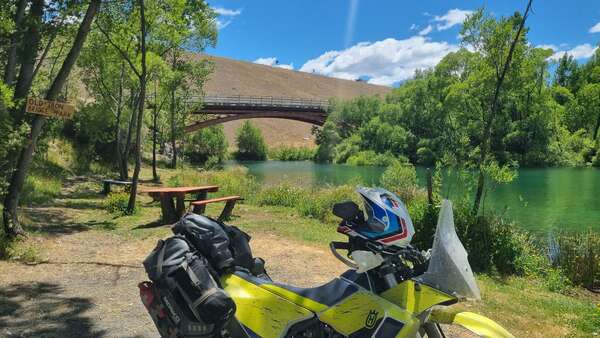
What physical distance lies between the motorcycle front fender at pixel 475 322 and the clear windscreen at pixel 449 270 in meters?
0.17

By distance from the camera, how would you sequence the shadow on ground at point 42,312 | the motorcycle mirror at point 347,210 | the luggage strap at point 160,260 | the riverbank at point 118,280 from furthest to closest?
the riverbank at point 118,280, the shadow on ground at point 42,312, the luggage strap at point 160,260, the motorcycle mirror at point 347,210

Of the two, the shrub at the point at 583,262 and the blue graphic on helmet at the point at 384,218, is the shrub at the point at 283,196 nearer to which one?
the shrub at the point at 583,262

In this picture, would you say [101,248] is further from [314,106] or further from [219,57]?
[219,57]

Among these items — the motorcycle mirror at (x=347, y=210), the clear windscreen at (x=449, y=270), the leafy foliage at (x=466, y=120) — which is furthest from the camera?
the leafy foliage at (x=466, y=120)

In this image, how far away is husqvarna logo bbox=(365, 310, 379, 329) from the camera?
2.52 m

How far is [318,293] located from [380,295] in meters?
0.39

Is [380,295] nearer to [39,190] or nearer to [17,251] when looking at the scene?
[17,251]

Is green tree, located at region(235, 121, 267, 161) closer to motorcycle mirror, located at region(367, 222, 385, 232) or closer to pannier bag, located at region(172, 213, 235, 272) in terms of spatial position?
pannier bag, located at region(172, 213, 235, 272)

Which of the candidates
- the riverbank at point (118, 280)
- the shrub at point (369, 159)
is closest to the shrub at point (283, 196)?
the riverbank at point (118, 280)

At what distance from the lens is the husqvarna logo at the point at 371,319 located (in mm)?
2520

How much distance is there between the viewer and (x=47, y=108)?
6996 millimetres

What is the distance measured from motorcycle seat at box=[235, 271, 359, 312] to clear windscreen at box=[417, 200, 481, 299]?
1.45ft

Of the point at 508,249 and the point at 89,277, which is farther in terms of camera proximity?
the point at 508,249

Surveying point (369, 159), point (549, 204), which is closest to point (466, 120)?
point (549, 204)
